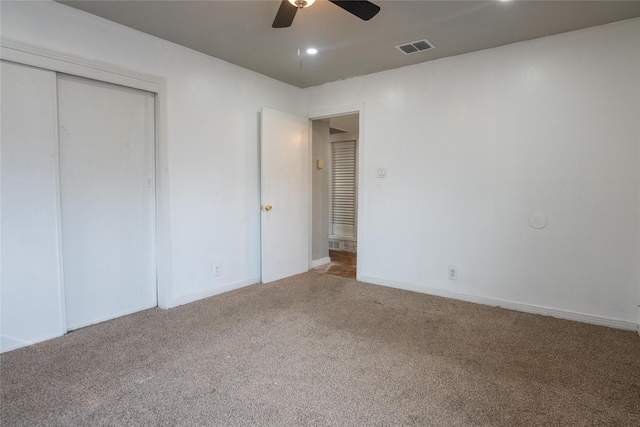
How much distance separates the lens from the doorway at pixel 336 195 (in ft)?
16.6

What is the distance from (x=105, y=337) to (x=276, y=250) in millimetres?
2020

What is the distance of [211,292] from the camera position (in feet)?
11.9

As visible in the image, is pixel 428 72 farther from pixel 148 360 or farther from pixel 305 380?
pixel 148 360

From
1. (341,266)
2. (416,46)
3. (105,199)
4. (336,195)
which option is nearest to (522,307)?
(341,266)

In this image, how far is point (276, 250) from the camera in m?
4.26

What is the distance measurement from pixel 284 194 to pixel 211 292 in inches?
57.4

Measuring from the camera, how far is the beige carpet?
5.78 feet

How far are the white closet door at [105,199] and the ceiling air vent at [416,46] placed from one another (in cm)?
243

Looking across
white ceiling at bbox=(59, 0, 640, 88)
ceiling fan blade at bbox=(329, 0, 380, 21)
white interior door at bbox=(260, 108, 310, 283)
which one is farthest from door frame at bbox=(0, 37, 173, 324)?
ceiling fan blade at bbox=(329, 0, 380, 21)

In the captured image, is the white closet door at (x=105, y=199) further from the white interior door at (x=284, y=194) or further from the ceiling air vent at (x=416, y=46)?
the ceiling air vent at (x=416, y=46)

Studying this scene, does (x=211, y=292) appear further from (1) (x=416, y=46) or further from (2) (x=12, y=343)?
(1) (x=416, y=46)

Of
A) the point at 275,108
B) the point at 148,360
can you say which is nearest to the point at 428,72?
the point at 275,108

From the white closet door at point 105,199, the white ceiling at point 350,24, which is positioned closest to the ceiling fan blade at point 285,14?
the white ceiling at point 350,24

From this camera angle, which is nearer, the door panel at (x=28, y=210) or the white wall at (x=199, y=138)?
the door panel at (x=28, y=210)
